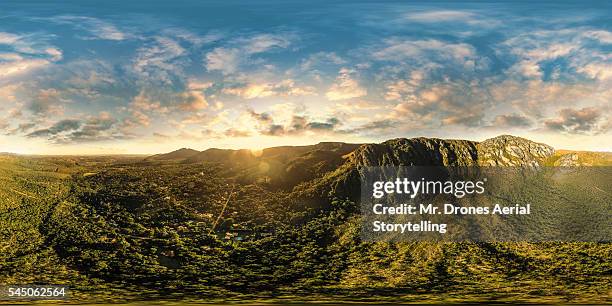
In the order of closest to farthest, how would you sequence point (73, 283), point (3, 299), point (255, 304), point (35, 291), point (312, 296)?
point (3, 299), point (35, 291), point (255, 304), point (312, 296), point (73, 283)

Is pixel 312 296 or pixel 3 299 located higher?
pixel 3 299

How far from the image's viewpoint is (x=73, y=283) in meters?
193

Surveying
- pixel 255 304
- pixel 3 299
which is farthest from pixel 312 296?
pixel 3 299

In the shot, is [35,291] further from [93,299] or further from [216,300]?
[216,300]

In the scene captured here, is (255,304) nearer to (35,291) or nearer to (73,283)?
(35,291)

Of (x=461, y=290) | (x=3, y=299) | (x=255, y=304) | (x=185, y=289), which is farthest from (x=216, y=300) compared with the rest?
(x=461, y=290)

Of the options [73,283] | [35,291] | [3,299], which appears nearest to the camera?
[3,299]

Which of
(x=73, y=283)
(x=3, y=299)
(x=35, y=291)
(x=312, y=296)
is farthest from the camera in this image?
(x=73, y=283)

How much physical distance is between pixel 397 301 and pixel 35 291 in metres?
86.0

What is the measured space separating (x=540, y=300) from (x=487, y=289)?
3297 cm

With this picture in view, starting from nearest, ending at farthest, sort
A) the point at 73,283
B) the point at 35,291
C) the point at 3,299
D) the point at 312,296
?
the point at 3,299
the point at 35,291
the point at 312,296
the point at 73,283

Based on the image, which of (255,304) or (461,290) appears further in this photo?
(461,290)

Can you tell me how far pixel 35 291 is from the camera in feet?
408

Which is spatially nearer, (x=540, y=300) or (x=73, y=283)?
(x=540, y=300)
